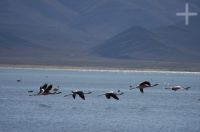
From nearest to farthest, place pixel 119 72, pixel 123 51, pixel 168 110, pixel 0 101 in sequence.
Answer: pixel 168 110 → pixel 0 101 → pixel 119 72 → pixel 123 51

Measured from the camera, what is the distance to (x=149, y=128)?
50562 mm

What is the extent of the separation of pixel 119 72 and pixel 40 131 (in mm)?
138686

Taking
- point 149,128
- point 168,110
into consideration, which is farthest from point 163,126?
point 168,110

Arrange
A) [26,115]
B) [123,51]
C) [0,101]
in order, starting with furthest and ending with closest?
[123,51] → [0,101] → [26,115]

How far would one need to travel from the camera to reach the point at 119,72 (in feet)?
611

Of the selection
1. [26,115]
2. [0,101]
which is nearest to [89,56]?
[0,101]

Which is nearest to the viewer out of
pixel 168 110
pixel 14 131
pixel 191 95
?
pixel 14 131

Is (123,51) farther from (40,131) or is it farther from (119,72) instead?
(40,131)

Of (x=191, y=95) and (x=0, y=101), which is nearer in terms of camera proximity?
(x=0, y=101)

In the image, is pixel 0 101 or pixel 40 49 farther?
pixel 40 49

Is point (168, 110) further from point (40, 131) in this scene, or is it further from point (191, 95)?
point (191, 95)

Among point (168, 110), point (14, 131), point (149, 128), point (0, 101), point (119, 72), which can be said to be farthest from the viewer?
point (119, 72)

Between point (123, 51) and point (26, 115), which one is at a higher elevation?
point (123, 51)

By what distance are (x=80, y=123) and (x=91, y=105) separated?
15353 mm
